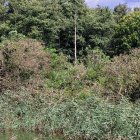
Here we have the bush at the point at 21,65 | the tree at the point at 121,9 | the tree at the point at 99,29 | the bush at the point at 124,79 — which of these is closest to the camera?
the bush at the point at 124,79

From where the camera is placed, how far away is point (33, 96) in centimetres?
1909

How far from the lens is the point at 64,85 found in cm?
2152

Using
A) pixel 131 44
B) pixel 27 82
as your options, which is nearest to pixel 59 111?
pixel 27 82

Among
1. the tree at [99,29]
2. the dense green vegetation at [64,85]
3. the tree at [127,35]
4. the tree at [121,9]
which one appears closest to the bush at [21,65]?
the dense green vegetation at [64,85]

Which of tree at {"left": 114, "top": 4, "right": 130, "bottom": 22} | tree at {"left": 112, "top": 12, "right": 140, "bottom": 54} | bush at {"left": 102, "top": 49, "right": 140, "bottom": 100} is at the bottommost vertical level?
bush at {"left": 102, "top": 49, "right": 140, "bottom": 100}

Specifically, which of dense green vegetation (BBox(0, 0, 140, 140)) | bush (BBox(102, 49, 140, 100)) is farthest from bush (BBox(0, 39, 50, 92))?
bush (BBox(102, 49, 140, 100))

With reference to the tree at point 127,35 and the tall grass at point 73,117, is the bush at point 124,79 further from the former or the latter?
the tree at point 127,35

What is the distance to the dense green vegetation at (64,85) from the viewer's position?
1339cm

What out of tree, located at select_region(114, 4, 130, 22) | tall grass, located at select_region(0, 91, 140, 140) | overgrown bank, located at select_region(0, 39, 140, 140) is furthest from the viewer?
tree, located at select_region(114, 4, 130, 22)

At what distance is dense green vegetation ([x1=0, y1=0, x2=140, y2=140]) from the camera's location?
1339cm

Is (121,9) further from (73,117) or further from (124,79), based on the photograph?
(73,117)

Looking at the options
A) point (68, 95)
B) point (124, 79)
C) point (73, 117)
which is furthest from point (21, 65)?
point (73, 117)

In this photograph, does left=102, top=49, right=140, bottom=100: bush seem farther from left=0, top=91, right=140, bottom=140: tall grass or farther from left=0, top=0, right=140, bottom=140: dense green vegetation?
left=0, top=91, right=140, bottom=140: tall grass

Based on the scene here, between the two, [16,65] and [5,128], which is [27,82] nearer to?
[16,65]
